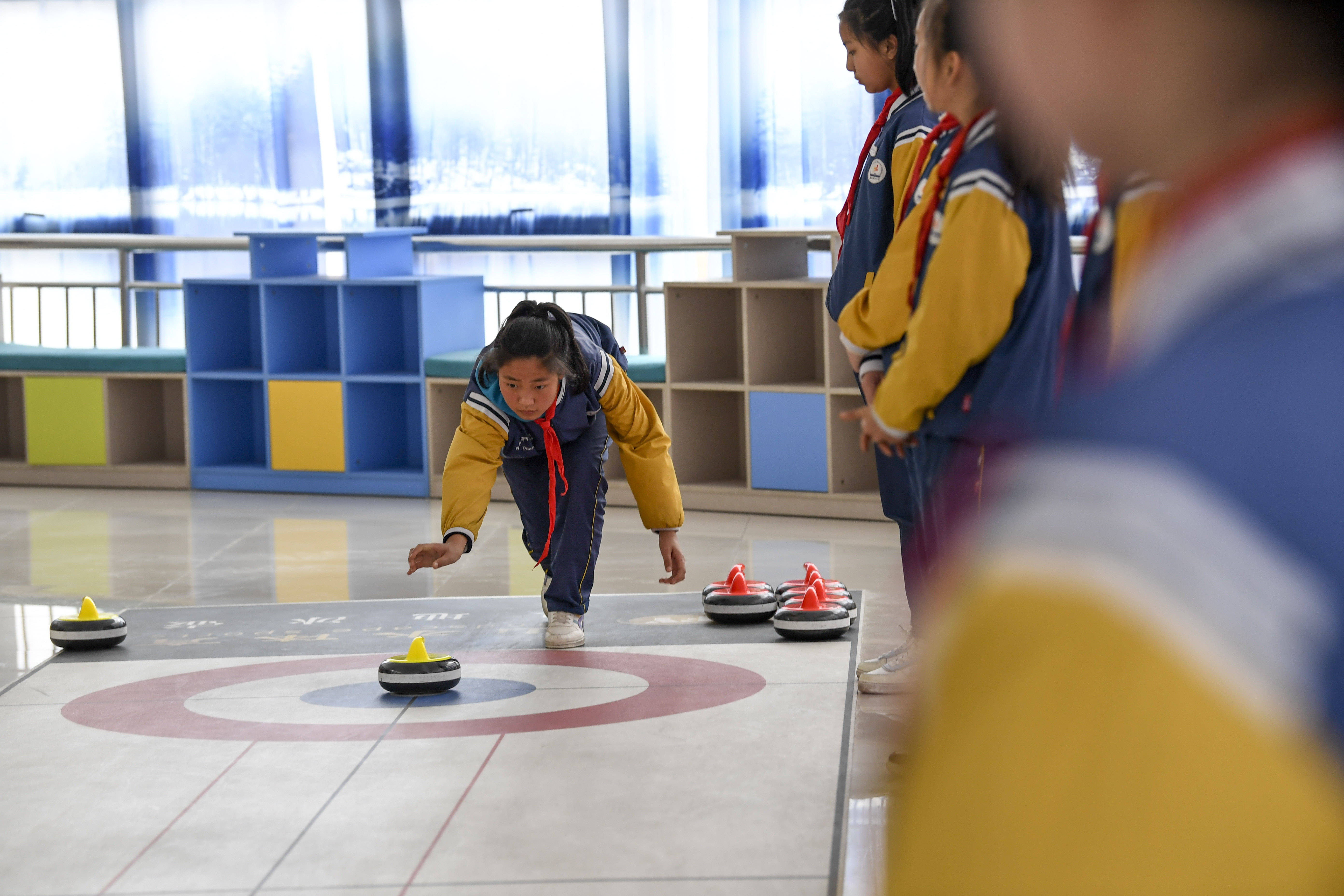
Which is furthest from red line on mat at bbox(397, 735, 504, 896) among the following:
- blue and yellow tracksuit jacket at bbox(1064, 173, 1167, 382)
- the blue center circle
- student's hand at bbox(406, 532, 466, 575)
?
blue and yellow tracksuit jacket at bbox(1064, 173, 1167, 382)

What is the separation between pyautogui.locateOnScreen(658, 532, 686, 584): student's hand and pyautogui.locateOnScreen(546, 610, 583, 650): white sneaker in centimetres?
24

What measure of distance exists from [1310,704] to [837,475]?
Answer: 16.4ft

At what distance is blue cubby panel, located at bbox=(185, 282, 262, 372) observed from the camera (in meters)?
6.34

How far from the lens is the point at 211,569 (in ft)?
14.7

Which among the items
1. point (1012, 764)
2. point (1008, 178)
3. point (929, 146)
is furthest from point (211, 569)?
point (1012, 764)

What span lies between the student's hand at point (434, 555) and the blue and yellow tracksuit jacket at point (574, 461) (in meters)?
0.19

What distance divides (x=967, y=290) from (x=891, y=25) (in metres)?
0.99

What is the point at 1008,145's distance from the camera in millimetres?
1708

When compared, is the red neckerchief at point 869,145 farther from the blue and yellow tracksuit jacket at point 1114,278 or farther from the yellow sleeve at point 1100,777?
the yellow sleeve at point 1100,777

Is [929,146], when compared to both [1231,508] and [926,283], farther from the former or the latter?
[1231,508]

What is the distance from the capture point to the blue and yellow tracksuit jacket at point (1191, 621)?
0.29 metres

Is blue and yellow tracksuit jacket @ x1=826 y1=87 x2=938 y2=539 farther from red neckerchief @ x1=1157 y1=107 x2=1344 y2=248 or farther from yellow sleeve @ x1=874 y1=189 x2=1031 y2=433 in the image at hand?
red neckerchief @ x1=1157 y1=107 x2=1344 y2=248

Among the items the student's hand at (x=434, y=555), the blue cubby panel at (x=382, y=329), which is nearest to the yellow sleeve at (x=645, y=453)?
the student's hand at (x=434, y=555)

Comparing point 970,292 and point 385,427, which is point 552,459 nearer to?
point 970,292
